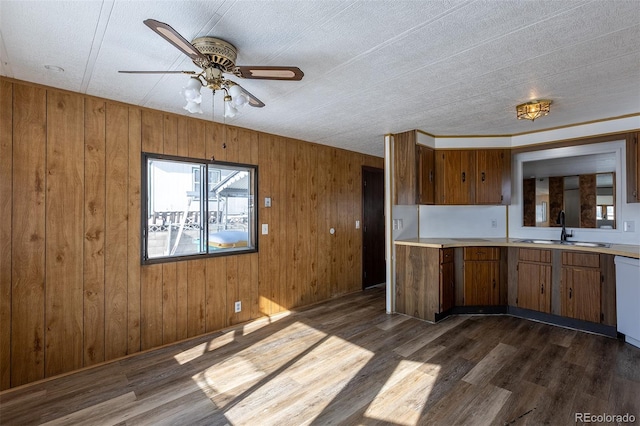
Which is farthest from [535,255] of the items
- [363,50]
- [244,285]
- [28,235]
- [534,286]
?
[28,235]

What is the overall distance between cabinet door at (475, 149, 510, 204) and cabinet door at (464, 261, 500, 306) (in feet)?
2.82

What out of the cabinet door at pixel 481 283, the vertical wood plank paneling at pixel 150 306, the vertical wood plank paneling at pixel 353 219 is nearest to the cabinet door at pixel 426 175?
the cabinet door at pixel 481 283

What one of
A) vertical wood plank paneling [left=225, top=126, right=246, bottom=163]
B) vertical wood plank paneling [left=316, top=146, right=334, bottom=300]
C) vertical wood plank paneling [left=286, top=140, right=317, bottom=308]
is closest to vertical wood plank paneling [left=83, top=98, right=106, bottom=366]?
vertical wood plank paneling [left=225, top=126, right=246, bottom=163]

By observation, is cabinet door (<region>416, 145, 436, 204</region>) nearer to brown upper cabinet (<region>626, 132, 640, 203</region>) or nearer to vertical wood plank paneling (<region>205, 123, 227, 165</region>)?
brown upper cabinet (<region>626, 132, 640, 203</region>)

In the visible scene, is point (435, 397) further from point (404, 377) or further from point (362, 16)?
point (362, 16)

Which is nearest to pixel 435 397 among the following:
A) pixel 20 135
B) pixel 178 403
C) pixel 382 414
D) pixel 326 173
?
pixel 382 414

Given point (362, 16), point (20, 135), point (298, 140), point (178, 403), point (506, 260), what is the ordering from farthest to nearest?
point (298, 140) < point (506, 260) < point (20, 135) < point (178, 403) < point (362, 16)

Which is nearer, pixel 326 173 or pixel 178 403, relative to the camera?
pixel 178 403

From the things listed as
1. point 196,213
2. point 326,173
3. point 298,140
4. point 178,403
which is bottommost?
point 178,403

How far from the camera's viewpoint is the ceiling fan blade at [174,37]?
1.25 m

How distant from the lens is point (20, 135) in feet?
7.53

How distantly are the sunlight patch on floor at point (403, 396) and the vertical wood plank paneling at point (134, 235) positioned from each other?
224 centimetres

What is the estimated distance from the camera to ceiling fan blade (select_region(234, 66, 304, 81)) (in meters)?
1.64

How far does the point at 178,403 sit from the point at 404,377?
1.71 meters
